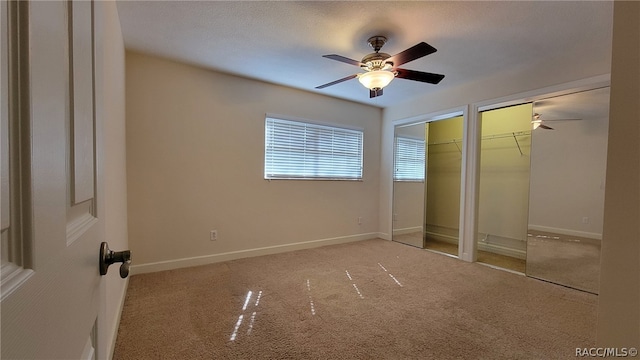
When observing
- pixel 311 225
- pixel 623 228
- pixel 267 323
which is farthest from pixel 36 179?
pixel 311 225

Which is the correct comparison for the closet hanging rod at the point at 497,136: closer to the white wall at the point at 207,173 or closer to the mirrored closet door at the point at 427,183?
the mirrored closet door at the point at 427,183

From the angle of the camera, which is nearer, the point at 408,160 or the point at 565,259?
the point at 565,259

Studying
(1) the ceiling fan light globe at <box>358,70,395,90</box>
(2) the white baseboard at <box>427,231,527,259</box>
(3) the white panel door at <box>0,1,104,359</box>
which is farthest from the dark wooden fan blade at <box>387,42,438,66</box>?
(2) the white baseboard at <box>427,231,527,259</box>

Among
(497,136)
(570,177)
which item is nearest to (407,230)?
(497,136)

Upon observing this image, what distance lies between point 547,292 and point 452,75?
259 centimetres

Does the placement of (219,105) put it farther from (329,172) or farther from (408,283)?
(408,283)

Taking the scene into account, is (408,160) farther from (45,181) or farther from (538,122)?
(45,181)

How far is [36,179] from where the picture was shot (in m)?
0.32

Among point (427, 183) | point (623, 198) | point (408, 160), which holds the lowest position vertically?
point (427, 183)

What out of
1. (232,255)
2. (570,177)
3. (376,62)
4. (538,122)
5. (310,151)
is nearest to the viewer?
(376,62)

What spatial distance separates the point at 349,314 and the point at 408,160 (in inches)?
126

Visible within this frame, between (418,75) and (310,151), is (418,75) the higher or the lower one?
the higher one

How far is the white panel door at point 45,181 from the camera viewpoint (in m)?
0.27

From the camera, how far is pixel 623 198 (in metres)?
0.56
